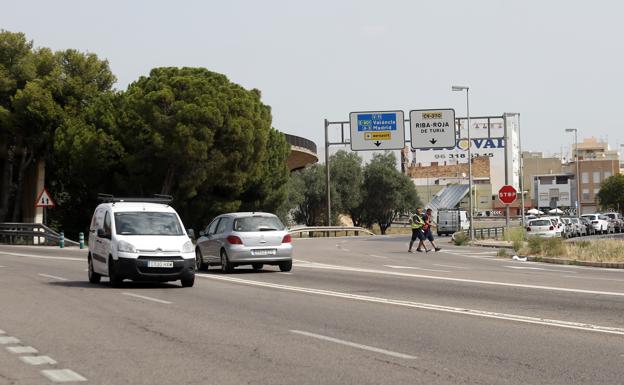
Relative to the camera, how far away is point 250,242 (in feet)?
81.4

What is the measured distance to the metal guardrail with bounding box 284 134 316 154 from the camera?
70.2 m

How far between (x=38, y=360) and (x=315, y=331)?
3.78m

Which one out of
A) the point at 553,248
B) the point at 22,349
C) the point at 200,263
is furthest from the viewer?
the point at 553,248

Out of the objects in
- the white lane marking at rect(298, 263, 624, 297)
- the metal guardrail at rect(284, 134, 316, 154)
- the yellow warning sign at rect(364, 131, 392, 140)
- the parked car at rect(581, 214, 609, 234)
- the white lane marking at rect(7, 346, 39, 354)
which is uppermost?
the metal guardrail at rect(284, 134, 316, 154)

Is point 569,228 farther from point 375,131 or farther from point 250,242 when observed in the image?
point 250,242

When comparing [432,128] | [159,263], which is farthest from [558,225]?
[159,263]

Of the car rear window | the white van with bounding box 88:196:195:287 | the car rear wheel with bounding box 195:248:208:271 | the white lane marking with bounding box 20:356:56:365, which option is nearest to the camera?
the white lane marking with bounding box 20:356:56:365

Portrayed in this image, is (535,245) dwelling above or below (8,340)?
above

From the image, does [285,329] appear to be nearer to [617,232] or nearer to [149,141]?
[149,141]

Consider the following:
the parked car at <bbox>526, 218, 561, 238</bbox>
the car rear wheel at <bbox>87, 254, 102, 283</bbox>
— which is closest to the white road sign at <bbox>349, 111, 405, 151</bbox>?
the parked car at <bbox>526, 218, 561, 238</bbox>

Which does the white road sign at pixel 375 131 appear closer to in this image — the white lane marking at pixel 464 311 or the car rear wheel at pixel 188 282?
the white lane marking at pixel 464 311

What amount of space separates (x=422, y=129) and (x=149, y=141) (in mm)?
15471

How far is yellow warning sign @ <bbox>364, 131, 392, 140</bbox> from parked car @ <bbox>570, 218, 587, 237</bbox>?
64.4 ft

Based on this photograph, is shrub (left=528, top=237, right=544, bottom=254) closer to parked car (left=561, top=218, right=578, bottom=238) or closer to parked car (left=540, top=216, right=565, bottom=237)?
parked car (left=540, top=216, right=565, bottom=237)
